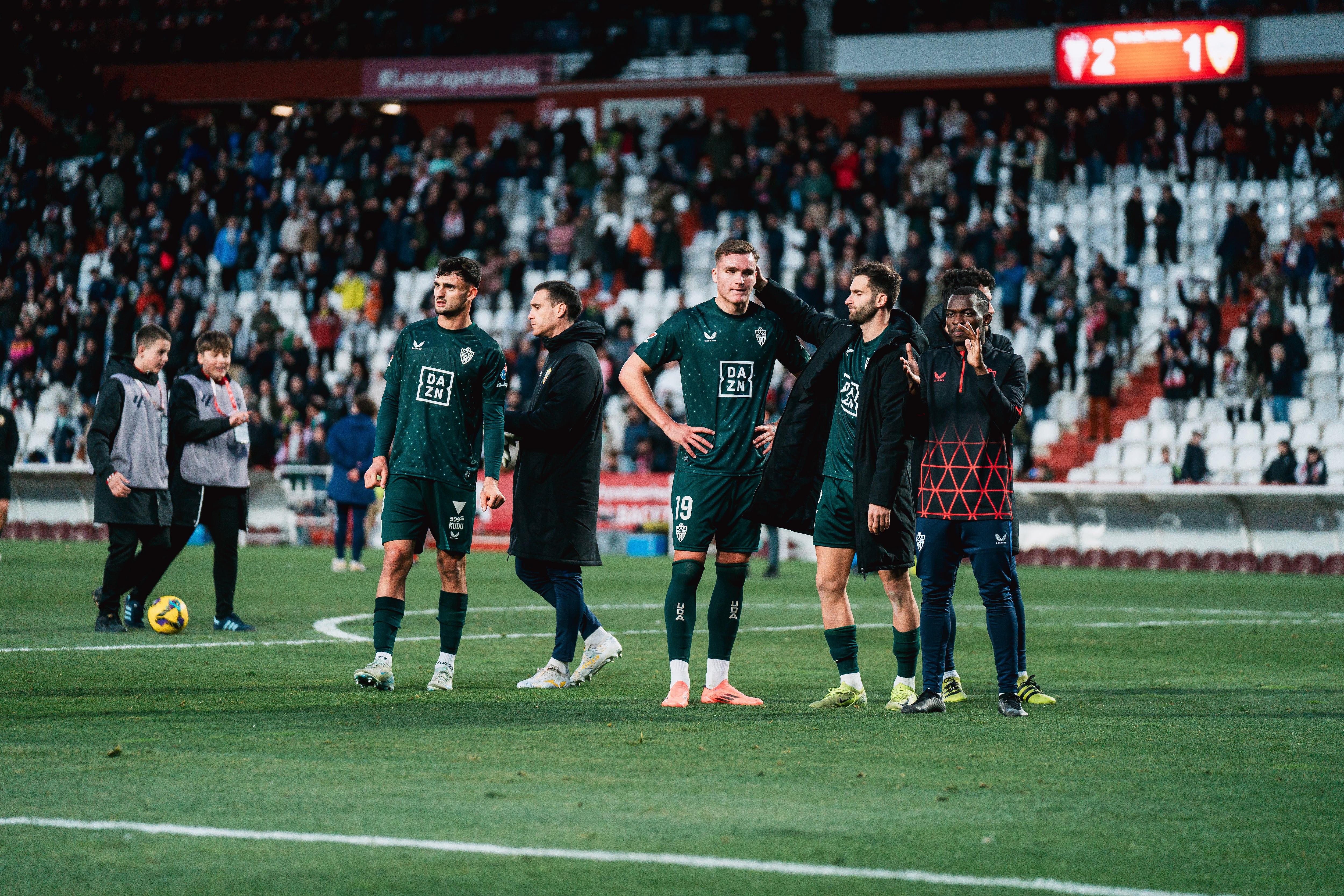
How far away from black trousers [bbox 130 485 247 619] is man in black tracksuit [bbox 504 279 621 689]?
3854mm

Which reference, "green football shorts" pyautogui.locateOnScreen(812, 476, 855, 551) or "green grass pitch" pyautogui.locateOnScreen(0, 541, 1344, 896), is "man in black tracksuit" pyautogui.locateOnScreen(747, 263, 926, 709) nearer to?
"green football shorts" pyautogui.locateOnScreen(812, 476, 855, 551)

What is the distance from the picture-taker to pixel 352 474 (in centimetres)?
2044

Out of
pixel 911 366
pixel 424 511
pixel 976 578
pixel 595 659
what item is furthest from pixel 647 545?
pixel 911 366

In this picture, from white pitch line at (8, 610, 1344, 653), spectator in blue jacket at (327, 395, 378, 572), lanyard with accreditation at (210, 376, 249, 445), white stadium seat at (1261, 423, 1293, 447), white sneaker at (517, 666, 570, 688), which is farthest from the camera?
white stadium seat at (1261, 423, 1293, 447)

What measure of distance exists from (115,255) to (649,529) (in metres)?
15.6

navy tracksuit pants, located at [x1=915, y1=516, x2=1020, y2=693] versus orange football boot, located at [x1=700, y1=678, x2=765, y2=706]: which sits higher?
navy tracksuit pants, located at [x1=915, y1=516, x2=1020, y2=693]

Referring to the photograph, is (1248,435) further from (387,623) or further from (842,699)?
(387,623)

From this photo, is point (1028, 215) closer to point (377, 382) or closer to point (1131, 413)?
point (1131, 413)

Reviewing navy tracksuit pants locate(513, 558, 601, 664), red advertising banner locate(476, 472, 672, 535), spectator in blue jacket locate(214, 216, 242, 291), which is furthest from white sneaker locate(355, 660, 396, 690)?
spectator in blue jacket locate(214, 216, 242, 291)

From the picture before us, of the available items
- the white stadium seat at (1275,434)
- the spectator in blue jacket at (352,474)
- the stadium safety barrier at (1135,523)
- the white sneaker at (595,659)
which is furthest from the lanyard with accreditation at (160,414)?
the white stadium seat at (1275,434)

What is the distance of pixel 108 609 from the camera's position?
1220 centimetres

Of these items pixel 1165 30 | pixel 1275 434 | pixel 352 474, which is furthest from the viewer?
pixel 1165 30

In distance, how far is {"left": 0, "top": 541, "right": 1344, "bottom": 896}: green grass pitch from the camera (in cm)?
472

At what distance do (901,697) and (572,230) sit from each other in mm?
24976
